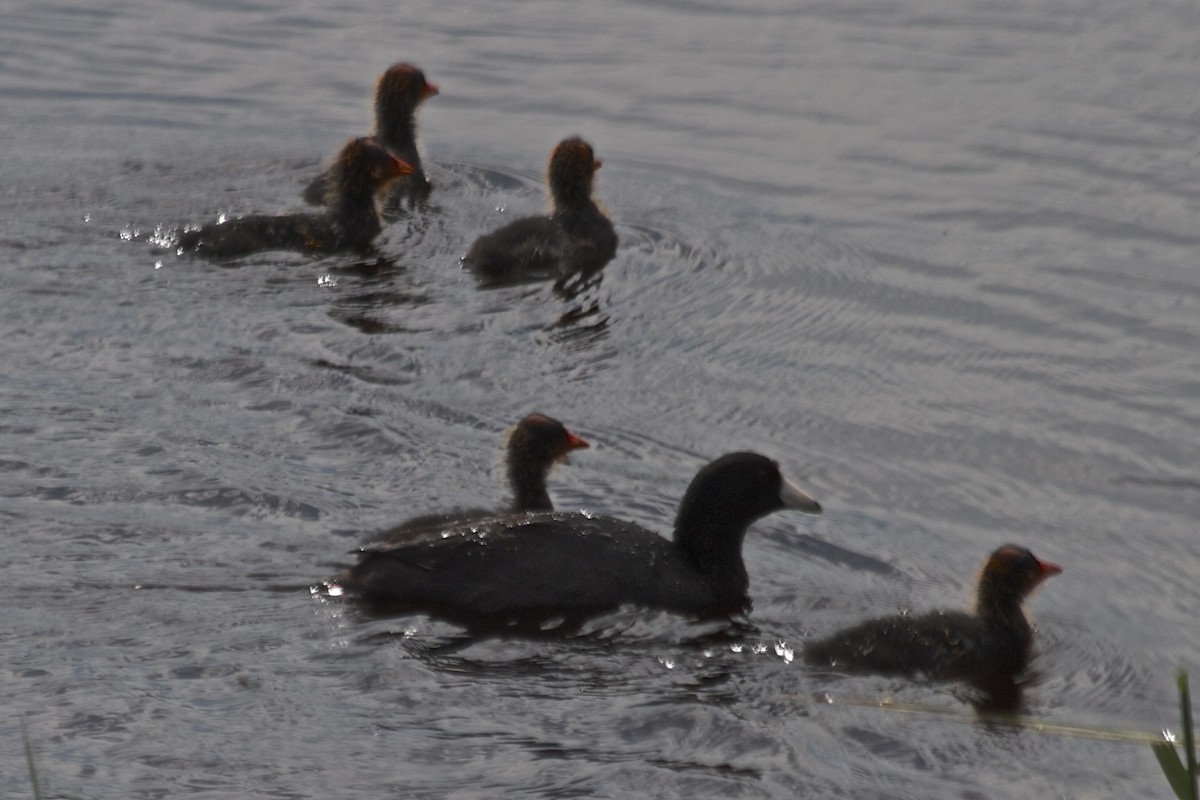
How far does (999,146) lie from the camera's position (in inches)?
539

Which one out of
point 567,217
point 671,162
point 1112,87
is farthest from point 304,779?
point 1112,87

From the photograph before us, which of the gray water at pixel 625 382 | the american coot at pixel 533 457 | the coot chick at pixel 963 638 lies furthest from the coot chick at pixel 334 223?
the coot chick at pixel 963 638

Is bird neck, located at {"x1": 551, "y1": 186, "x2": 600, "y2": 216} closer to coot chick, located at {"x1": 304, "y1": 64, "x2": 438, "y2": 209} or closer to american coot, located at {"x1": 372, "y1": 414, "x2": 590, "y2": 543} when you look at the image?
coot chick, located at {"x1": 304, "y1": 64, "x2": 438, "y2": 209}

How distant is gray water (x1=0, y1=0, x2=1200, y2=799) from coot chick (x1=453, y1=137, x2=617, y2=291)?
190 mm

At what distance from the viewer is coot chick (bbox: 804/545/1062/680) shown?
7.16 m

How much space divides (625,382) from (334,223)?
116 inches

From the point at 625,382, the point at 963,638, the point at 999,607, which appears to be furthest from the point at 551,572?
the point at 625,382

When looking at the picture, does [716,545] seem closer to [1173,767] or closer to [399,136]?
[1173,767]

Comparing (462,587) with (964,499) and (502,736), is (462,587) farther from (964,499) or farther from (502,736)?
(964,499)

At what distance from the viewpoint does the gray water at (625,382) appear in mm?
6508

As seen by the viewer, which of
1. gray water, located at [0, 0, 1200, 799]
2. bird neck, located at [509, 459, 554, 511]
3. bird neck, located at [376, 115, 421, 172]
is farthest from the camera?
bird neck, located at [376, 115, 421, 172]

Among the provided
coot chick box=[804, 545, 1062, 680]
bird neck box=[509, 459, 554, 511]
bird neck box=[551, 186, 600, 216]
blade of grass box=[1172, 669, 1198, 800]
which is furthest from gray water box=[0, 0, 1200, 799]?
blade of grass box=[1172, 669, 1198, 800]

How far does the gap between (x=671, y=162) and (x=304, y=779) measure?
8.51 m

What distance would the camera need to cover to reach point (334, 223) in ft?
40.1
